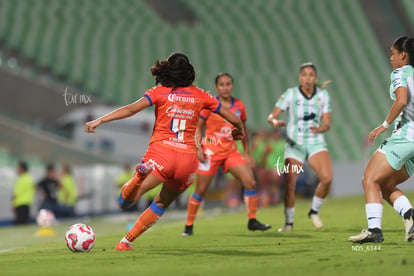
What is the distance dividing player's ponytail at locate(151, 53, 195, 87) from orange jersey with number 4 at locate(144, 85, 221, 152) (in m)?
0.06

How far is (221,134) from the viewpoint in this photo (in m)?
11.7

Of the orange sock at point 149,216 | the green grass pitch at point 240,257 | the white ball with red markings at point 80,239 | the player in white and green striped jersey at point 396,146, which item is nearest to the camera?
the green grass pitch at point 240,257

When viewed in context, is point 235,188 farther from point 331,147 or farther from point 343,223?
point 343,223

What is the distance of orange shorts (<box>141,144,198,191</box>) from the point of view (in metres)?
7.96

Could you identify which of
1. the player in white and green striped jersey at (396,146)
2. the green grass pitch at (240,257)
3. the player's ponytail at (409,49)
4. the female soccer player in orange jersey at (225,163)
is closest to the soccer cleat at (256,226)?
the female soccer player in orange jersey at (225,163)

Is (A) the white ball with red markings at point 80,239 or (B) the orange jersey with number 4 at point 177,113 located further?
(A) the white ball with red markings at point 80,239

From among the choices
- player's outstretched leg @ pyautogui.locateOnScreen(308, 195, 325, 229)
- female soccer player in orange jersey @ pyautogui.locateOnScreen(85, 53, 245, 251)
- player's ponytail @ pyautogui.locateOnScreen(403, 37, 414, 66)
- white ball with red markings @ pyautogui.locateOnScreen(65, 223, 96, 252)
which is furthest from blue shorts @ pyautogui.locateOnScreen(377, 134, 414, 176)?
player's outstretched leg @ pyautogui.locateOnScreen(308, 195, 325, 229)

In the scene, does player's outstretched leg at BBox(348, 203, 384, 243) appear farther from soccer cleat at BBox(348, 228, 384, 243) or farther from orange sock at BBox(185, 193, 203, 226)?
orange sock at BBox(185, 193, 203, 226)

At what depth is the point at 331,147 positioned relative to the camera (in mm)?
29109

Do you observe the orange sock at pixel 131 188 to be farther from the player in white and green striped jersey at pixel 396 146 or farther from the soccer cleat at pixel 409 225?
the soccer cleat at pixel 409 225

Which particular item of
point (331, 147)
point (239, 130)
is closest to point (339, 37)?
point (331, 147)

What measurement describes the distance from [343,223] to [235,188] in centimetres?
1164

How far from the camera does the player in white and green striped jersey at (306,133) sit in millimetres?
11163

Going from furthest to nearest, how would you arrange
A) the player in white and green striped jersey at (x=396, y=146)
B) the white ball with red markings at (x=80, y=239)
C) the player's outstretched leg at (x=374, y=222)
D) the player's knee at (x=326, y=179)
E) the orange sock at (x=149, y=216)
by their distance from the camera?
the player's knee at (x=326, y=179)
the white ball with red markings at (x=80, y=239)
the orange sock at (x=149, y=216)
the player's outstretched leg at (x=374, y=222)
the player in white and green striped jersey at (x=396, y=146)
